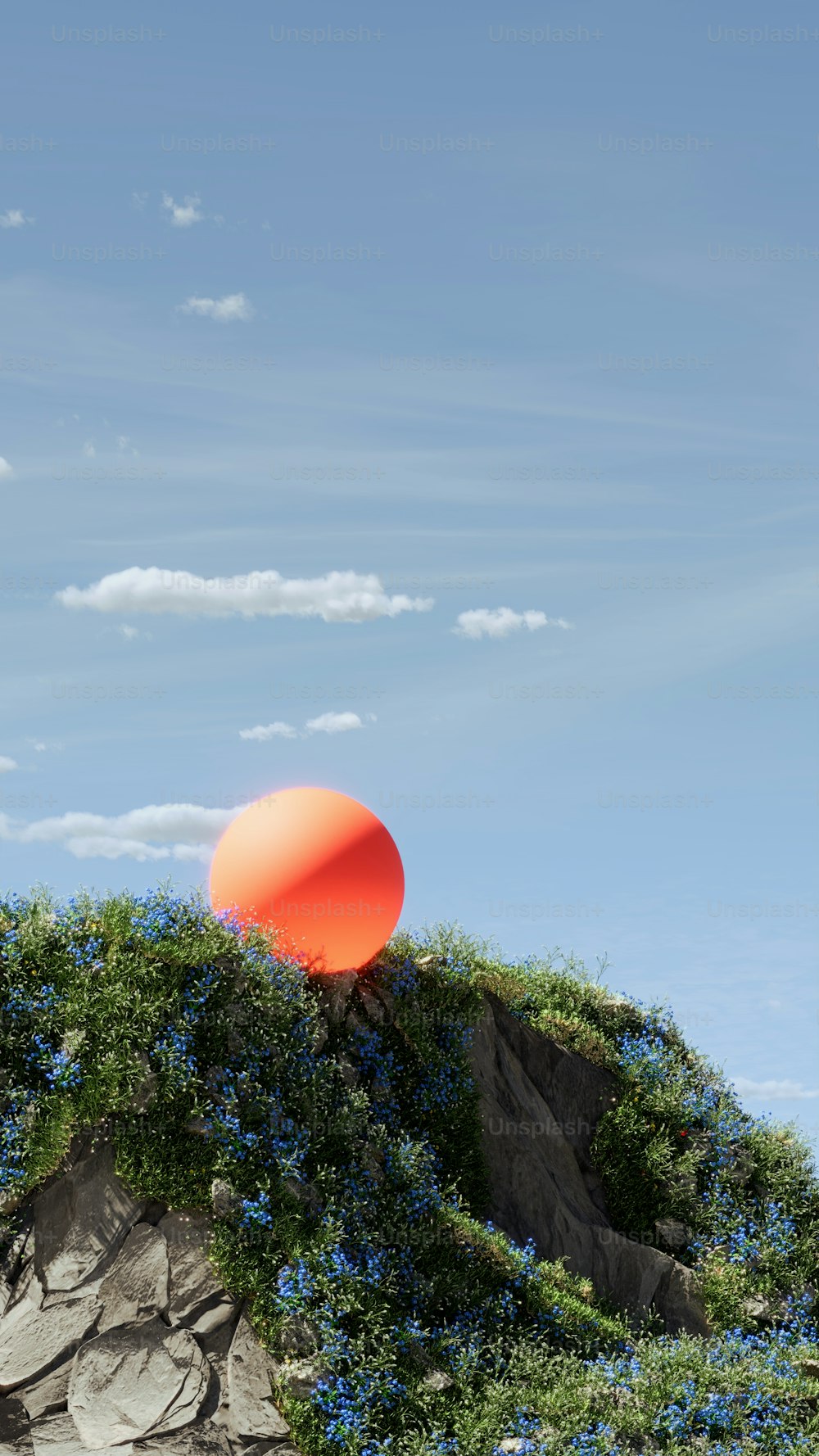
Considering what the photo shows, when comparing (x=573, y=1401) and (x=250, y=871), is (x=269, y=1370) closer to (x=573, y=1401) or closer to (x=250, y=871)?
(x=573, y=1401)

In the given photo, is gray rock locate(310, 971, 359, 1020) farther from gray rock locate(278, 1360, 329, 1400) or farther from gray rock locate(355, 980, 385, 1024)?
gray rock locate(278, 1360, 329, 1400)

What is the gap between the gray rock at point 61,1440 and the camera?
10461 mm

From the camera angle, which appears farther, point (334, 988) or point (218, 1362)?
point (334, 988)

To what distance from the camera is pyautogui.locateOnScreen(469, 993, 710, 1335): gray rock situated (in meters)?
14.6

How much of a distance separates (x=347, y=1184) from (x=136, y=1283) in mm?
2253

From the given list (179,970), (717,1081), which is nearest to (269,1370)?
(179,970)

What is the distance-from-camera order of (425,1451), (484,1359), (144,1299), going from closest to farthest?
(425,1451) → (144,1299) → (484,1359)

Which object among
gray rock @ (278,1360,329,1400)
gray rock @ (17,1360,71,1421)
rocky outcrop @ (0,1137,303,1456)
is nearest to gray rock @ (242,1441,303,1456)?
rocky outcrop @ (0,1137,303,1456)

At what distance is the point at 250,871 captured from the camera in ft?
45.4

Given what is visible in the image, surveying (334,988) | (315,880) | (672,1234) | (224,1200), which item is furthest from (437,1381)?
(672,1234)

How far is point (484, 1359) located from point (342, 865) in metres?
5.25

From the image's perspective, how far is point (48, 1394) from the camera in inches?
426

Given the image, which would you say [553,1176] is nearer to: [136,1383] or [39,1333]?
[136,1383]

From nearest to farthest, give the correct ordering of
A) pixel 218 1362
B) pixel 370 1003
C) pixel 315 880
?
pixel 218 1362
pixel 315 880
pixel 370 1003
